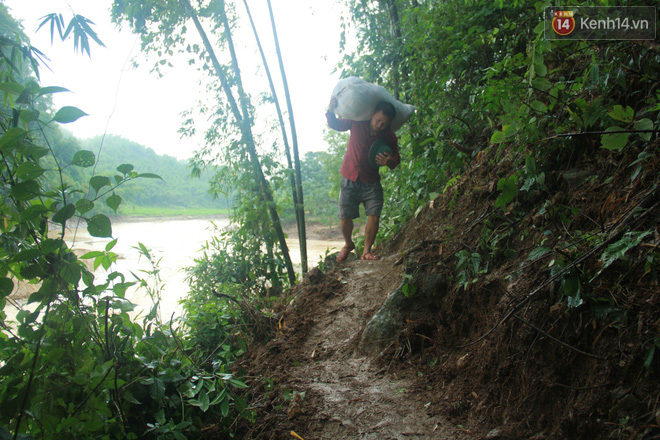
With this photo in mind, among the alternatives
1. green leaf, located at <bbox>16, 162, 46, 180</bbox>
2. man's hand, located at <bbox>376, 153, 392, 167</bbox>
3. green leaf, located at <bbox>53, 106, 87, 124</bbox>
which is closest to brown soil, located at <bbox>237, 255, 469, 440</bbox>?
man's hand, located at <bbox>376, 153, 392, 167</bbox>

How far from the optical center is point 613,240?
1.23 m

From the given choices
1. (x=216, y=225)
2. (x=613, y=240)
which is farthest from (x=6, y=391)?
(x=216, y=225)

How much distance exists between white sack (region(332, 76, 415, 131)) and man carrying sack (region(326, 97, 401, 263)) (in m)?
0.06

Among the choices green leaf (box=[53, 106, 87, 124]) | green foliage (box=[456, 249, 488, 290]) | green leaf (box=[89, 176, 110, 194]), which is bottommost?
→ green foliage (box=[456, 249, 488, 290])

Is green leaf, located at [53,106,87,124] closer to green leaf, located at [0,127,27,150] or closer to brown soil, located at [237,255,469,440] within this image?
green leaf, located at [0,127,27,150]

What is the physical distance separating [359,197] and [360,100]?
0.89 m

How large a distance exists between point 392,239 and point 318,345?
1.65 m

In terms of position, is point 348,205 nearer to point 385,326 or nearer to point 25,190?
point 385,326

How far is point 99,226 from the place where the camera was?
118cm

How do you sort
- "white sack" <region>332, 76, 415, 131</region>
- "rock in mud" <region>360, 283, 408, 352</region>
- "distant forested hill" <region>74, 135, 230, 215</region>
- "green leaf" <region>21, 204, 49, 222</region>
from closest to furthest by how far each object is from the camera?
"green leaf" <region>21, 204, 49, 222</region>, "rock in mud" <region>360, 283, 408, 352</region>, "white sack" <region>332, 76, 415, 131</region>, "distant forested hill" <region>74, 135, 230, 215</region>

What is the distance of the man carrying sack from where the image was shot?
3240mm

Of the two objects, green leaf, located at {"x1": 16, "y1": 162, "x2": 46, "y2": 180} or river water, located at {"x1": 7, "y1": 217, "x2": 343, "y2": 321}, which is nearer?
green leaf, located at {"x1": 16, "y1": 162, "x2": 46, "y2": 180}

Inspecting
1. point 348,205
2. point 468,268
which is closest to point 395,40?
point 348,205

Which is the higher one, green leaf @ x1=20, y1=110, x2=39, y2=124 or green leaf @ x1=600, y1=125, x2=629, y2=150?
green leaf @ x1=20, y1=110, x2=39, y2=124
